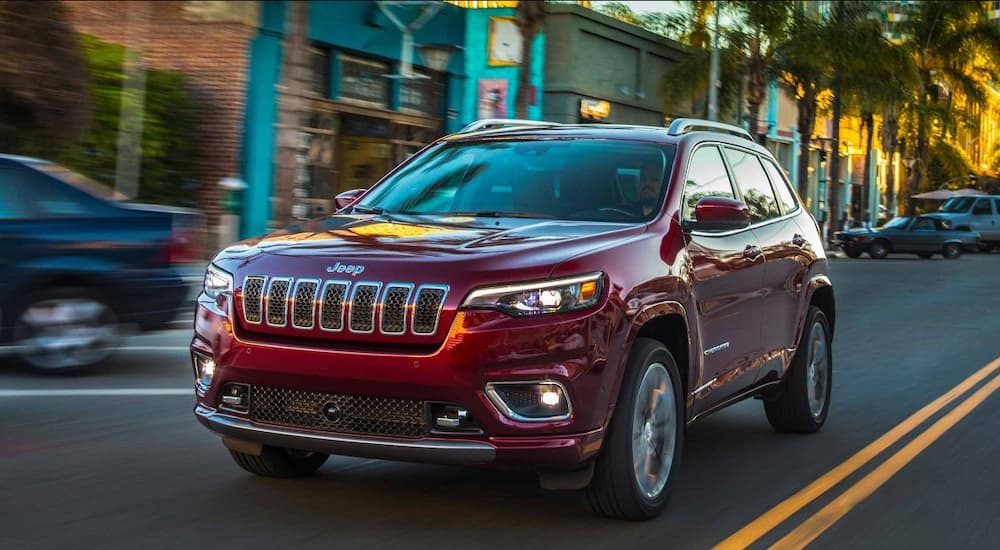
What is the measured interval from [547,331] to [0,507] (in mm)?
2477

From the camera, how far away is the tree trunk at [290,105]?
1825 centimetres

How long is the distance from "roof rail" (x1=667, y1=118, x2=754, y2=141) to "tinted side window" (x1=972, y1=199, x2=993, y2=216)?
44165 millimetres

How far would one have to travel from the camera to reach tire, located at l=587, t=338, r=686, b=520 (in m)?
5.45

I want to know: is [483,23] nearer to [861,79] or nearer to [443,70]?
[443,70]

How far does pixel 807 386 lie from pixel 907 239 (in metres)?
35.0

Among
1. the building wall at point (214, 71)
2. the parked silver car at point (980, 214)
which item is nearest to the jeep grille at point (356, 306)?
the building wall at point (214, 71)

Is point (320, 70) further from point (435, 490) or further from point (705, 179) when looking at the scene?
point (435, 490)

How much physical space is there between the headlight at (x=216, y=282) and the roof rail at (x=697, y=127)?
2.41m

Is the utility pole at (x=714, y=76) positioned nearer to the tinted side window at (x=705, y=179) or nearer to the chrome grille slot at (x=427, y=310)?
the tinted side window at (x=705, y=179)

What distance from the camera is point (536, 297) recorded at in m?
5.15

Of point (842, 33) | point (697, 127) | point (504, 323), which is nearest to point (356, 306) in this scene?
point (504, 323)

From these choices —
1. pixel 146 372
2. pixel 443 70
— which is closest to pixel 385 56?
pixel 443 70

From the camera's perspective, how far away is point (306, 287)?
5.27 m

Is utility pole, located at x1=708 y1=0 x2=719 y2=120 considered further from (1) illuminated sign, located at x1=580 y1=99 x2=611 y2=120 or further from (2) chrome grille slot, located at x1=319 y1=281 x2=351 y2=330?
(2) chrome grille slot, located at x1=319 y1=281 x2=351 y2=330
